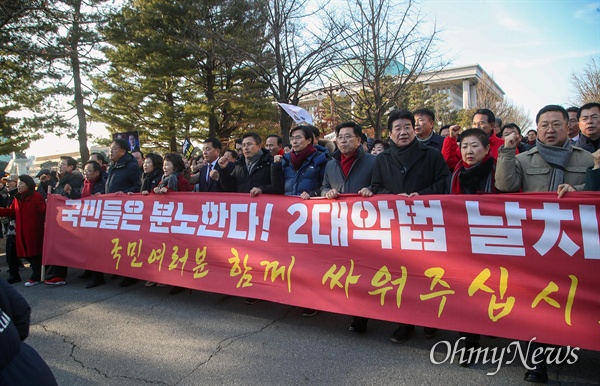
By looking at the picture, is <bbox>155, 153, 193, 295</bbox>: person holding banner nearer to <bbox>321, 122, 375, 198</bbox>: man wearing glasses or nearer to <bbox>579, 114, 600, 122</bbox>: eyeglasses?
<bbox>321, 122, 375, 198</bbox>: man wearing glasses

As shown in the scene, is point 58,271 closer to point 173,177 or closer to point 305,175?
point 173,177

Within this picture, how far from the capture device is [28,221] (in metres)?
5.47

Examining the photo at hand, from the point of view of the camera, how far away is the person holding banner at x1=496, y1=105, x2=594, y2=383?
283 cm

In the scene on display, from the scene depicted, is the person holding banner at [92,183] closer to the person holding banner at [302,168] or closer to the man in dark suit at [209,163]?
the man in dark suit at [209,163]

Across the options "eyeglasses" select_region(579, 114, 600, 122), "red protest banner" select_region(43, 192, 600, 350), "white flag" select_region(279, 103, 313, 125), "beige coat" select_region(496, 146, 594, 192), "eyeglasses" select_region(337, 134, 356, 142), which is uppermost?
"white flag" select_region(279, 103, 313, 125)

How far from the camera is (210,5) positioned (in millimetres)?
15133

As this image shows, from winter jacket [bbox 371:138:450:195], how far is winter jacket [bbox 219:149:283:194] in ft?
4.45

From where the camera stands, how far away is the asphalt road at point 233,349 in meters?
2.68

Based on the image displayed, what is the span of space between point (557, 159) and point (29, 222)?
6478 mm

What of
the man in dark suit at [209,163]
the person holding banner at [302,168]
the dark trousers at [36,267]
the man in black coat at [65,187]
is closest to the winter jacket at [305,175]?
the person holding banner at [302,168]

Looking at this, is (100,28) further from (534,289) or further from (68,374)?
(534,289)

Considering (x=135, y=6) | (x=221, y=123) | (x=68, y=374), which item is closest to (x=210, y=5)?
(x=135, y=6)

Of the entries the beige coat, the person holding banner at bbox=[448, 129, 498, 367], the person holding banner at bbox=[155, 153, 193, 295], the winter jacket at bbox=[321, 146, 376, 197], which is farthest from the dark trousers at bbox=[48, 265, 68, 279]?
the beige coat

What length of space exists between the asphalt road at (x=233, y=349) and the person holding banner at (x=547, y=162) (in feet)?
4.27
